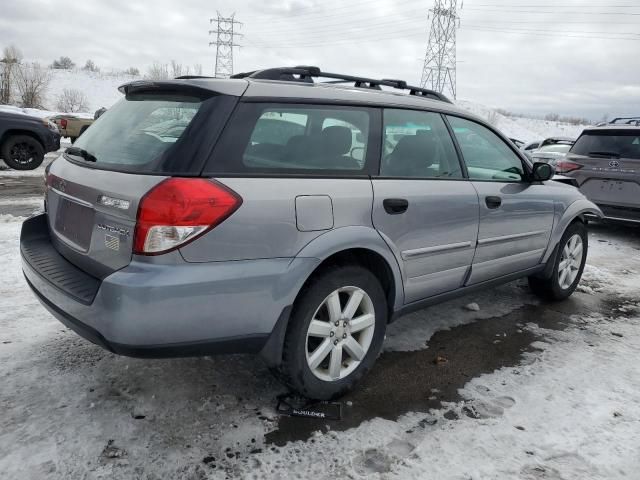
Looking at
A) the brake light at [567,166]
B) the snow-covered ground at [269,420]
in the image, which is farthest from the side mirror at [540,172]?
the brake light at [567,166]

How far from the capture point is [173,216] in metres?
2.06

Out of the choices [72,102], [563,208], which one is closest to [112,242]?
[563,208]

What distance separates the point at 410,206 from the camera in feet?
9.42

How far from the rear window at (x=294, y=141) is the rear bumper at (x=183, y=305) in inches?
18.0

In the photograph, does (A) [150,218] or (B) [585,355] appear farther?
(B) [585,355]

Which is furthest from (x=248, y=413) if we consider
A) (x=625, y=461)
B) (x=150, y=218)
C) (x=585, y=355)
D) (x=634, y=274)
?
(x=634, y=274)

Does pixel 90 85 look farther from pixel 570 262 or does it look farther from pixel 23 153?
pixel 570 262

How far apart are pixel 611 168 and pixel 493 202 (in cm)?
463

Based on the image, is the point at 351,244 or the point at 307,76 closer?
the point at 351,244

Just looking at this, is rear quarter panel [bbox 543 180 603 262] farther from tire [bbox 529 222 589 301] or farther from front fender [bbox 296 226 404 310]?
front fender [bbox 296 226 404 310]

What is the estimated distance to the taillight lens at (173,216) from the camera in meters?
2.06

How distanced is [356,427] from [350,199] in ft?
3.74

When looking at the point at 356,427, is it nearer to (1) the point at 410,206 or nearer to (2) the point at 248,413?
(2) the point at 248,413

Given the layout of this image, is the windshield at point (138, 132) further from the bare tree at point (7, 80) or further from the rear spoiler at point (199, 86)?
the bare tree at point (7, 80)
